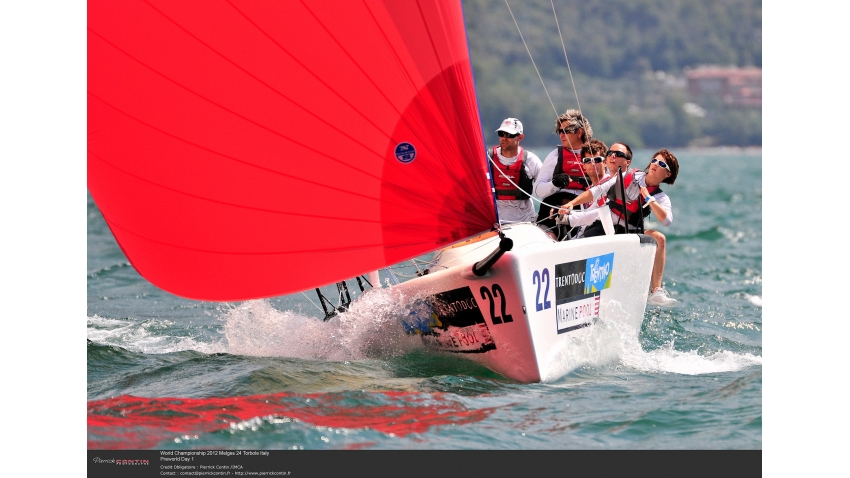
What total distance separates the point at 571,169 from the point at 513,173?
1.13 feet

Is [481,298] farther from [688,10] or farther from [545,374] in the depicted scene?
[688,10]

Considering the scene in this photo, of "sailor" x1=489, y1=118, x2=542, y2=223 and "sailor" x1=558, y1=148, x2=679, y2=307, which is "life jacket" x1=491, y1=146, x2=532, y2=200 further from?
"sailor" x1=558, y1=148, x2=679, y2=307

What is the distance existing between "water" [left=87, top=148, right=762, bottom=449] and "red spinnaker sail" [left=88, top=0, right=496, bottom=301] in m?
0.61

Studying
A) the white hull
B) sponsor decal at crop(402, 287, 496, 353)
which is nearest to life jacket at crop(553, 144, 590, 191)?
the white hull

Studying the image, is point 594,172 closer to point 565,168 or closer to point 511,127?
point 565,168

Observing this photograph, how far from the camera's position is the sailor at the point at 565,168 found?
576cm

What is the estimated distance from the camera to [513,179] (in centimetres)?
582

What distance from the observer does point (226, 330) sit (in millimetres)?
6238

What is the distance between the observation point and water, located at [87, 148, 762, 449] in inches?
154

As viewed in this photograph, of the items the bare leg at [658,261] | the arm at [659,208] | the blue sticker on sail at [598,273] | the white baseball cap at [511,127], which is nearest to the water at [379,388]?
the blue sticker on sail at [598,273]

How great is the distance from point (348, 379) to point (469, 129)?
52.8 inches

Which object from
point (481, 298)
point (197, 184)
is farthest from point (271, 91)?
point (481, 298)

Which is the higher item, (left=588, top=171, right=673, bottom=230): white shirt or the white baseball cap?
the white baseball cap

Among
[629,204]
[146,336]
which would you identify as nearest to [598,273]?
[629,204]
